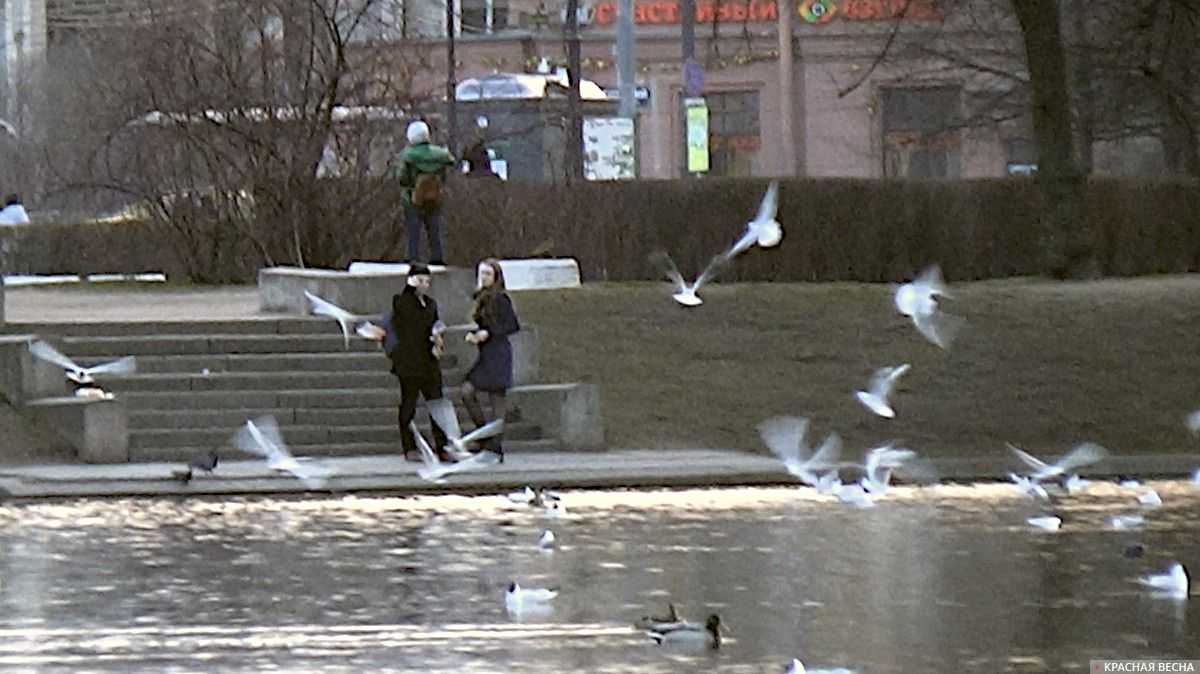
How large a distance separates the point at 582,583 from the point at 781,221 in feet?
66.6

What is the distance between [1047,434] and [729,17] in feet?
116

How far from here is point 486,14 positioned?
6600 centimetres

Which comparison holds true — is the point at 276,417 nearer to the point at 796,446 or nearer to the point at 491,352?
the point at 491,352

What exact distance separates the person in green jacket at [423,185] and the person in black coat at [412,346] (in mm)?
4022

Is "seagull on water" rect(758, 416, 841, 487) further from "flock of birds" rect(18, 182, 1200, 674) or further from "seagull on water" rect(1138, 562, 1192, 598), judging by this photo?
"seagull on water" rect(1138, 562, 1192, 598)

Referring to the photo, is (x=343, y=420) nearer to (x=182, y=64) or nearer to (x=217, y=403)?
(x=217, y=403)

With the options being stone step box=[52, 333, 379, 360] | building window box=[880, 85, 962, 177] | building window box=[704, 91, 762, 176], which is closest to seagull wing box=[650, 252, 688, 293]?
stone step box=[52, 333, 379, 360]

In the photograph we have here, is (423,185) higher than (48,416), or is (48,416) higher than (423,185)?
(423,185)

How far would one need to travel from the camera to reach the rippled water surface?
39.5 feet

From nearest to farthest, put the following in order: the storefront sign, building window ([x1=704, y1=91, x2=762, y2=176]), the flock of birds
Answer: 1. the flock of birds
2. the storefront sign
3. building window ([x1=704, y1=91, x2=762, y2=176])

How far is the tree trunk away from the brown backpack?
875 cm

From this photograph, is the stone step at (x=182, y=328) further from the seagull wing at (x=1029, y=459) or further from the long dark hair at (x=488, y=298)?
the seagull wing at (x=1029, y=459)

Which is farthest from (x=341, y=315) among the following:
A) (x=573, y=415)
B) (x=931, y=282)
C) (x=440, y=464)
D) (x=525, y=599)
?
(x=525, y=599)

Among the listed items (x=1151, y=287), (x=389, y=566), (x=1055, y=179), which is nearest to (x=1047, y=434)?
(x=1151, y=287)
